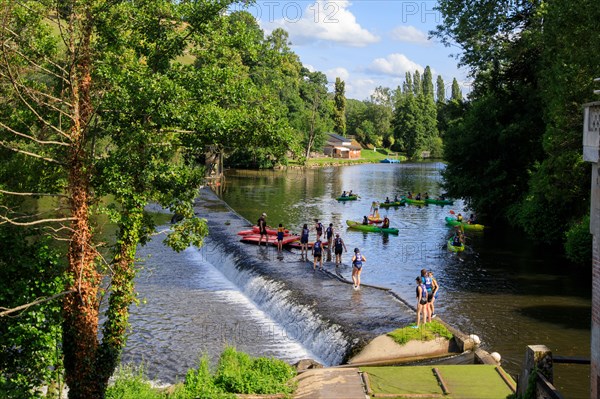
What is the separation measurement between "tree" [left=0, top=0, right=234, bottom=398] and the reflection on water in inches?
426

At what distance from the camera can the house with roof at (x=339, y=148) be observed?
134 metres

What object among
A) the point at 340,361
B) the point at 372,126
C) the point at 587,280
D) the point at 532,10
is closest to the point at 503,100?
the point at 532,10

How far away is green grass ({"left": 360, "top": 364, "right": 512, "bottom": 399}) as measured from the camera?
50.8ft

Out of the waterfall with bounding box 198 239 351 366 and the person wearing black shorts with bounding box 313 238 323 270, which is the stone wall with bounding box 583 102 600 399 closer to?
the waterfall with bounding box 198 239 351 366

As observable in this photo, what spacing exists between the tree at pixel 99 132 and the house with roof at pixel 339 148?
387ft

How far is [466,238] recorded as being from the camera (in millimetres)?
42344

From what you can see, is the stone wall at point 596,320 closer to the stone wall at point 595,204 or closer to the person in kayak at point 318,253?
the stone wall at point 595,204

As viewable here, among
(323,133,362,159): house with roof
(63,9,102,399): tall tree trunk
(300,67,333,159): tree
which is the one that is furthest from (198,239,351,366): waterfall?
(323,133,362,159): house with roof

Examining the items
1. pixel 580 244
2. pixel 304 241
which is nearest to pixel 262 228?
pixel 304 241

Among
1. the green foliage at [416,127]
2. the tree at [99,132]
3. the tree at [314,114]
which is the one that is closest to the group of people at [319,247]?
the tree at [99,132]

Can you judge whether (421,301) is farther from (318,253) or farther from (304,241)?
(304,241)

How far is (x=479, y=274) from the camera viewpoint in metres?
32.3

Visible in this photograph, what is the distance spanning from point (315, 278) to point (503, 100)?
27.3 m

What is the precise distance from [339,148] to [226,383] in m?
121
